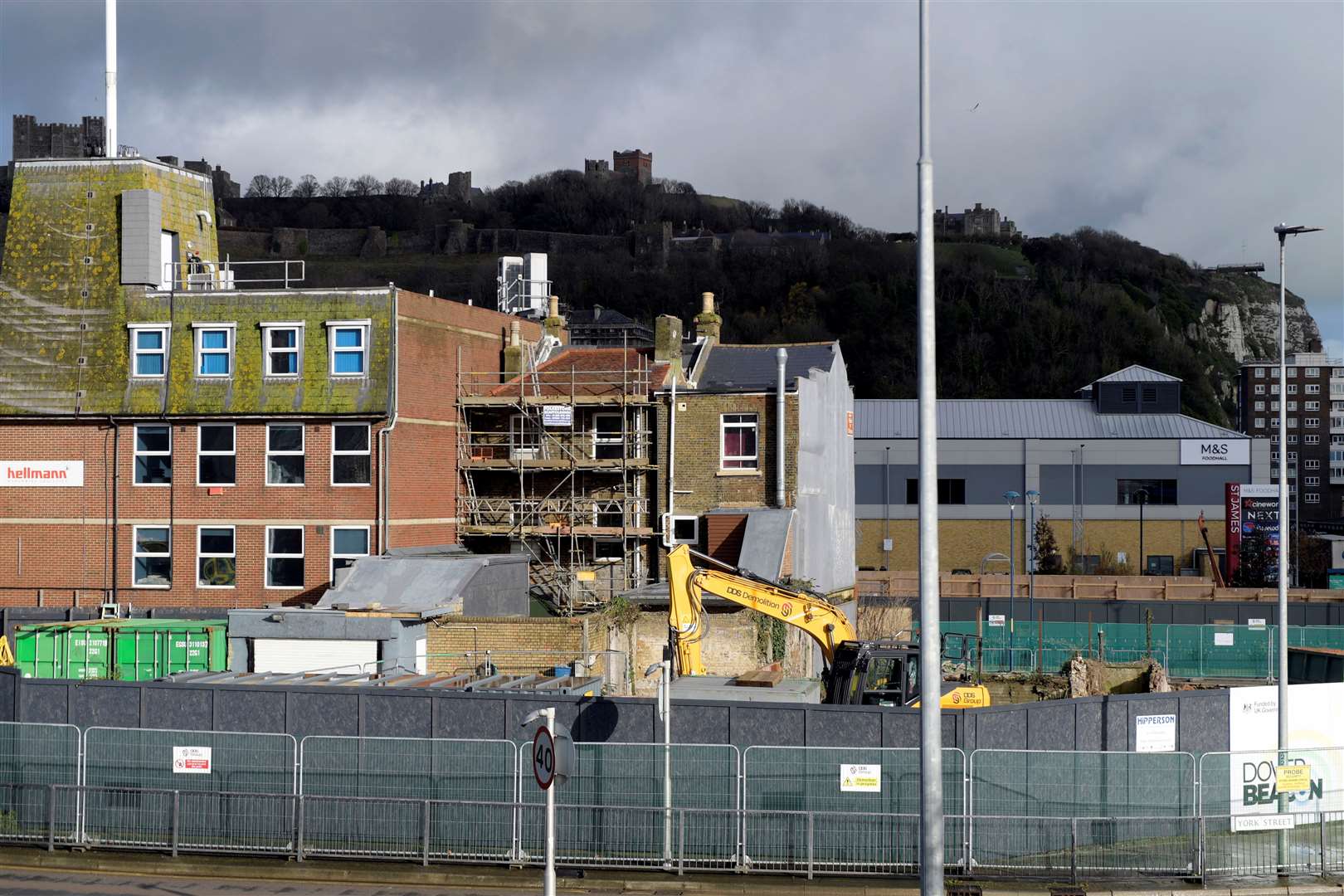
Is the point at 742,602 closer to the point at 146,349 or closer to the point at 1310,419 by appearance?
the point at 146,349

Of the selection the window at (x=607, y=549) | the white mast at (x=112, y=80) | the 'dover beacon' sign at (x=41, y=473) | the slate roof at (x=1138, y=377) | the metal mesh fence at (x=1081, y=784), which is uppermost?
the white mast at (x=112, y=80)

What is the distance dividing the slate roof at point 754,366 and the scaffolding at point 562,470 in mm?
2038

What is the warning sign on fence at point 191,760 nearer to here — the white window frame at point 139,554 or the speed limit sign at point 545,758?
the speed limit sign at point 545,758

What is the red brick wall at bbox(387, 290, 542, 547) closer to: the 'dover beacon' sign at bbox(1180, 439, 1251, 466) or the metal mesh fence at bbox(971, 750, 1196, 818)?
the metal mesh fence at bbox(971, 750, 1196, 818)

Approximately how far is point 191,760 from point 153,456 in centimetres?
1693

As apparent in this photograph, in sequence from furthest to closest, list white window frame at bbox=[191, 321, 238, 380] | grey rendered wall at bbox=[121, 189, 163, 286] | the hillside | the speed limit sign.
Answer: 1. the hillside
2. grey rendered wall at bbox=[121, 189, 163, 286]
3. white window frame at bbox=[191, 321, 238, 380]
4. the speed limit sign

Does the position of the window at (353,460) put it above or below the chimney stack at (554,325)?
below

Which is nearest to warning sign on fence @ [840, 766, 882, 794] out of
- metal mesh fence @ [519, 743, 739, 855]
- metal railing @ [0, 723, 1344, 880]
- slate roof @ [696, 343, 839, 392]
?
metal railing @ [0, 723, 1344, 880]

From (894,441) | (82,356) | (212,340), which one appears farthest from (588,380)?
(894,441)

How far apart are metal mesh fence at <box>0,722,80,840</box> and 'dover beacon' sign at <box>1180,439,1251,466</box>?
65.6m

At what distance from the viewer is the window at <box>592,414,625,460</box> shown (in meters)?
40.2

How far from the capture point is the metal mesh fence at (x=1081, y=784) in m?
20.0

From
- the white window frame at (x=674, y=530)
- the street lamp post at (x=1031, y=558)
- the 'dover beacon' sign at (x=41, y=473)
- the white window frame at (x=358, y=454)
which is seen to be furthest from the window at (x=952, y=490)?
the 'dover beacon' sign at (x=41, y=473)

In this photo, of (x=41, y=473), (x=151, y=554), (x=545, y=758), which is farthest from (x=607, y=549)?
(x=545, y=758)
